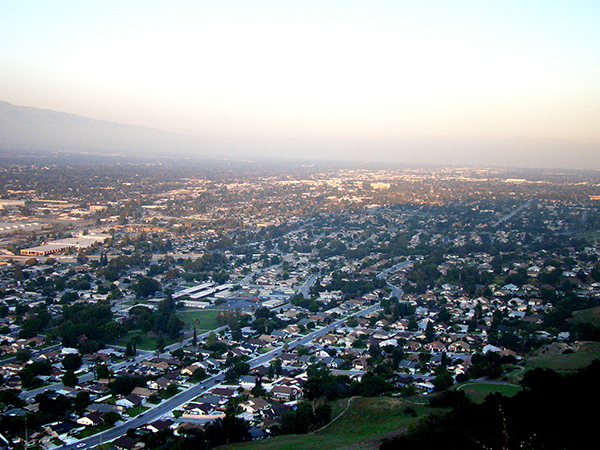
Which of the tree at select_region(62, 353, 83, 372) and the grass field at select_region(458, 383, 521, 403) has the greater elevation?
the grass field at select_region(458, 383, 521, 403)

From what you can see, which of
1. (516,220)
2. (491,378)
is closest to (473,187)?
(516,220)

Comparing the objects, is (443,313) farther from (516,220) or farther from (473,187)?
(473,187)

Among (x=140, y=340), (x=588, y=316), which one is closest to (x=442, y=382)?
(x=588, y=316)

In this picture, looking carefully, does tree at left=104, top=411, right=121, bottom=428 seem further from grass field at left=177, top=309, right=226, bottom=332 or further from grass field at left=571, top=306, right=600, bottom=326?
grass field at left=571, top=306, right=600, bottom=326

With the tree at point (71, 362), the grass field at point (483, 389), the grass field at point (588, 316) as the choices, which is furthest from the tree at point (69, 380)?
the grass field at point (588, 316)

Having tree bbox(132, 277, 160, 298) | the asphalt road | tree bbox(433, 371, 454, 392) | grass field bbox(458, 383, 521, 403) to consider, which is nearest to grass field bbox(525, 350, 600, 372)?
grass field bbox(458, 383, 521, 403)

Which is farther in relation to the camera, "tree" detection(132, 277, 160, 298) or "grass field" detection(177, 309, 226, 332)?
"tree" detection(132, 277, 160, 298)
